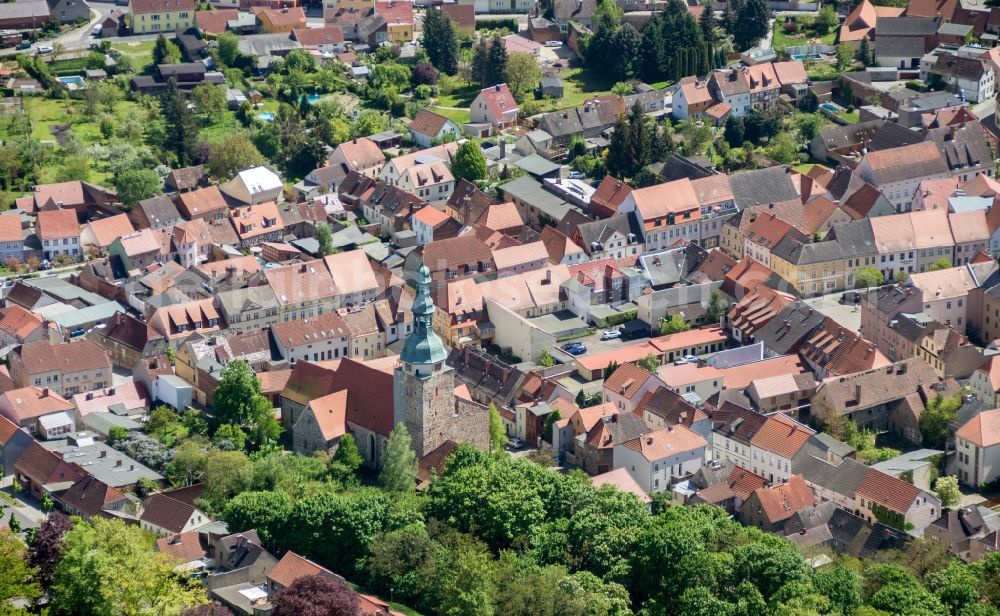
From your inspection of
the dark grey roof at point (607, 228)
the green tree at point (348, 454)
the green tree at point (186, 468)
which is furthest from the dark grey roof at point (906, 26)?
the green tree at point (186, 468)

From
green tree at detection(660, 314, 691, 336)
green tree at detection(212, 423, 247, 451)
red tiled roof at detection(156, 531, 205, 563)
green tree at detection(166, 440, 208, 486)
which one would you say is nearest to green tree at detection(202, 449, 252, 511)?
green tree at detection(166, 440, 208, 486)

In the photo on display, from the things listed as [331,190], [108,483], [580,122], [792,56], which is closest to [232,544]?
[108,483]

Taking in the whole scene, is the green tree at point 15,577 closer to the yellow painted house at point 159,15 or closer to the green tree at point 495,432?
the green tree at point 495,432

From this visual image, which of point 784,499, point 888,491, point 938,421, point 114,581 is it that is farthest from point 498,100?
point 114,581

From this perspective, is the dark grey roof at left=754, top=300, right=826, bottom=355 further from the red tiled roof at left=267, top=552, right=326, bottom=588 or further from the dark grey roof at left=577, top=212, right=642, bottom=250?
the red tiled roof at left=267, top=552, right=326, bottom=588

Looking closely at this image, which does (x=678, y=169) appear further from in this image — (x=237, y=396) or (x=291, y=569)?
(x=291, y=569)

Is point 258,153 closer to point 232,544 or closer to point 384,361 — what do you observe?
point 384,361
